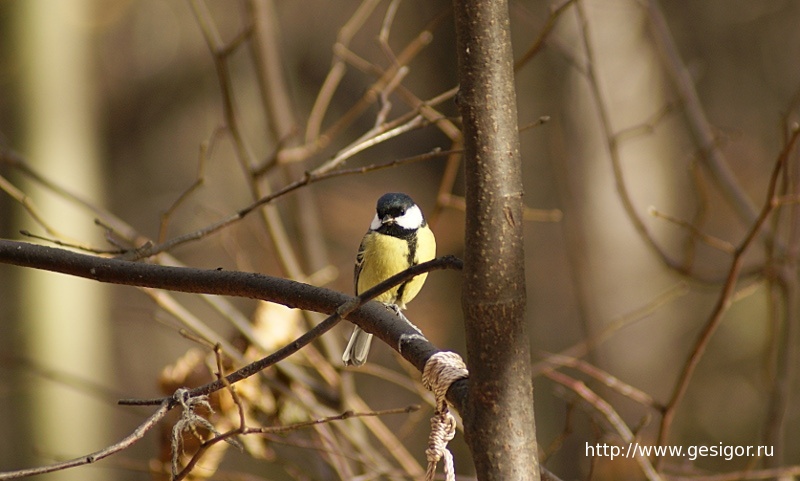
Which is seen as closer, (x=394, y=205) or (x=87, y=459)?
(x=87, y=459)

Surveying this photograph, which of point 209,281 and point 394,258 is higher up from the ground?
point 394,258

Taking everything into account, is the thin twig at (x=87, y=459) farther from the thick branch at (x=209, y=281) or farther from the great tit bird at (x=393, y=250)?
the great tit bird at (x=393, y=250)

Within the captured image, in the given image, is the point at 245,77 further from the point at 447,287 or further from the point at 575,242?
the point at 575,242

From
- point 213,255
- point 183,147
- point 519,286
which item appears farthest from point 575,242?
point 183,147

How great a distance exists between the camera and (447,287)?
6.13 metres

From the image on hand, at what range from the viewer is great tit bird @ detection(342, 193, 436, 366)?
2104 mm

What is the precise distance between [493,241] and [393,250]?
116 centimetres

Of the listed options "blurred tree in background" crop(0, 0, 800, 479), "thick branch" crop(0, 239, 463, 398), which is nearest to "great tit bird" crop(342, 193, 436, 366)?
"blurred tree in background" crop(0, 0, 800, 479)

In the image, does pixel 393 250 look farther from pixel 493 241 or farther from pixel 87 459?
pixel 87 459

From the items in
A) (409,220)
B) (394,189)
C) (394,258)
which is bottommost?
(394,258)

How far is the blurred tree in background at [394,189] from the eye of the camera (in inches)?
76.9

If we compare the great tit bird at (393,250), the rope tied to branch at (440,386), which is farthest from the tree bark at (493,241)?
the great tit bird at (393,250)

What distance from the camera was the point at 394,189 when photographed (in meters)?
6.46

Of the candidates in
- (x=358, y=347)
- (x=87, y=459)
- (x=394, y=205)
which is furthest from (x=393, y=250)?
(x=87, y=459)
